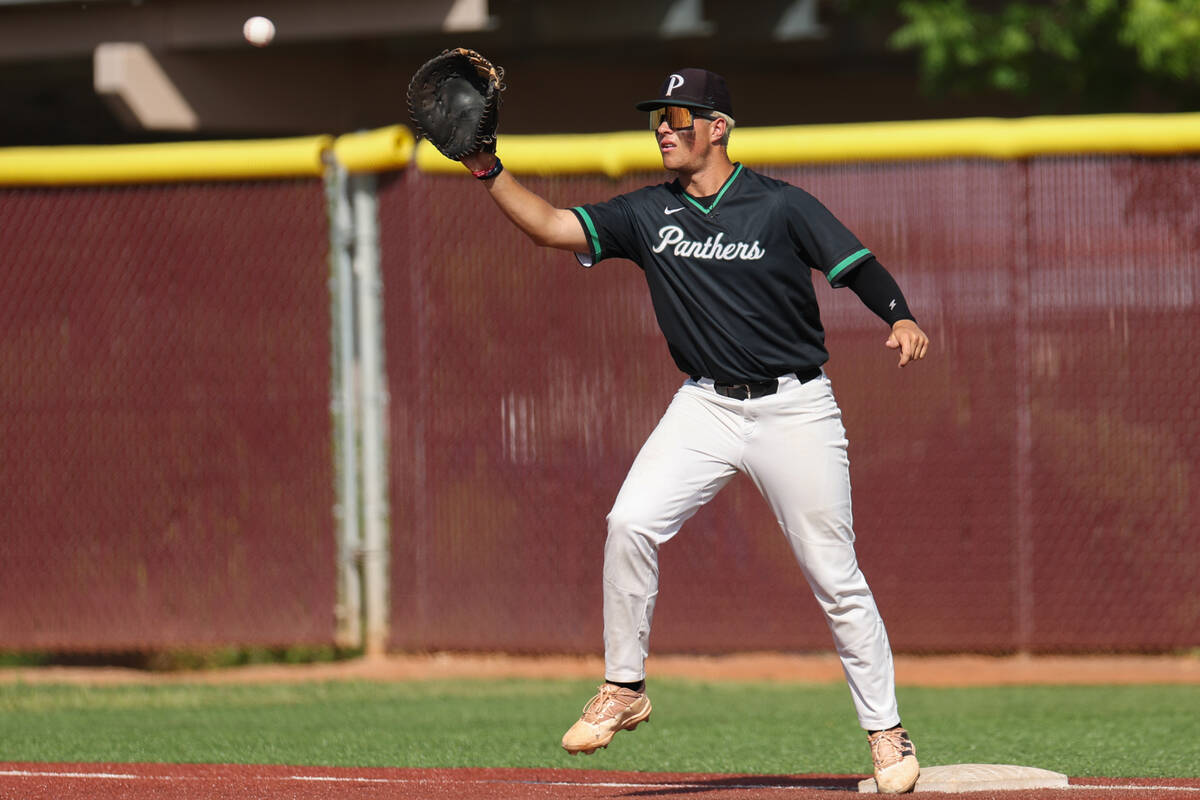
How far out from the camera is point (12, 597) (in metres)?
7.66

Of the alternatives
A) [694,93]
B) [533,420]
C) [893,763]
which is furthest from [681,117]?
[533,420]

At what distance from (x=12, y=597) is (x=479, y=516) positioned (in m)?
2.31

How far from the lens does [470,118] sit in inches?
178

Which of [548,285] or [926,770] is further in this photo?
[548,285]

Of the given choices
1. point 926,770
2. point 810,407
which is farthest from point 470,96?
point 926,770

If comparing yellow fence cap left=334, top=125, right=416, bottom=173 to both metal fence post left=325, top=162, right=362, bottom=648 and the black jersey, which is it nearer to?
metal fence post left=325, top=162, right=362, bottom=648

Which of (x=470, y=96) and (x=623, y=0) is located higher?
Answer: (x=623, y=0)

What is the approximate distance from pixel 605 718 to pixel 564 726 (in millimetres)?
1918

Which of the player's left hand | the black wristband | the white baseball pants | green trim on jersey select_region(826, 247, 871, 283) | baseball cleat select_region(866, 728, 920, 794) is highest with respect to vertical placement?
the black wristband

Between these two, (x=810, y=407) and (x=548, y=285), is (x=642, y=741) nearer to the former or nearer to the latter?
(x=810, y=407)

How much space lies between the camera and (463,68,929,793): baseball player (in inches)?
181

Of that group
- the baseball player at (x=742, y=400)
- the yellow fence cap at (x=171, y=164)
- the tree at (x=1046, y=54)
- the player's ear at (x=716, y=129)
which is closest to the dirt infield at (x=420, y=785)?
the baseball player at (x=742, y=400)

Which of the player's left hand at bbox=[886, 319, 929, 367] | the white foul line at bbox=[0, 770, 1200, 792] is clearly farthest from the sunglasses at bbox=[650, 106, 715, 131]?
the white foul line at bbox=[0, 770, 1200, 792]

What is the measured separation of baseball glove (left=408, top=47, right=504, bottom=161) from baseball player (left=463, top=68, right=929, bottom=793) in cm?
8
